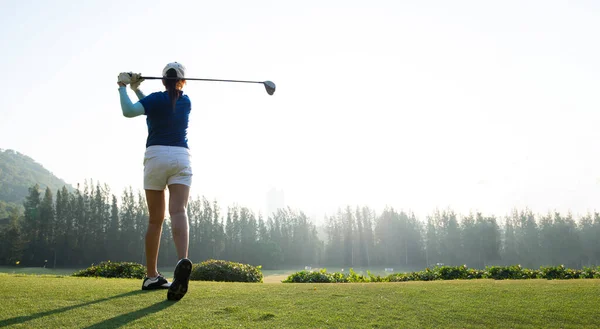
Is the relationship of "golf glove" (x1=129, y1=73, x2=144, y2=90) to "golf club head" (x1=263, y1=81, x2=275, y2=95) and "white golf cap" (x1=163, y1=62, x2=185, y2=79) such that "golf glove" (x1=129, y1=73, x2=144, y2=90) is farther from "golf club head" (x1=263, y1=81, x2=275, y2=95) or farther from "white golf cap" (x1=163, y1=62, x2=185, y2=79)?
"golf club head" (x1=263, y1=81, x2=275, y2=95)

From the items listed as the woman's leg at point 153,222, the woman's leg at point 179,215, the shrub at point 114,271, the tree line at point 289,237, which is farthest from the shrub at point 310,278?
the tree line at point 289,237

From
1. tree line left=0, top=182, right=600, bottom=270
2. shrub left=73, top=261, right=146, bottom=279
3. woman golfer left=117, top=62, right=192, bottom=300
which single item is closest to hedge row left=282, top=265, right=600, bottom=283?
shrub left=73, top=261, right=146, bottom=279

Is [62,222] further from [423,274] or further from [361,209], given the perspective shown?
[423,274]

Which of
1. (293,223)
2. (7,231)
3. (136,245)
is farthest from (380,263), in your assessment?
(7,231)

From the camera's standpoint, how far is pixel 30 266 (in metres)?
55.2

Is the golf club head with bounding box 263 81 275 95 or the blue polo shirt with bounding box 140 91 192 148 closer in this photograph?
the blue polo shirt with bounding box 140 91 192 148

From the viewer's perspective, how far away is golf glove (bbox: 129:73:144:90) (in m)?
4.35

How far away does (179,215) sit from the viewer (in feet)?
13.2

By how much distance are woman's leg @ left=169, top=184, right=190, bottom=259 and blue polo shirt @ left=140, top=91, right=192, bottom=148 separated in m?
0.46

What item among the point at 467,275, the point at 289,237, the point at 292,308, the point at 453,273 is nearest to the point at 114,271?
the point at 453,273

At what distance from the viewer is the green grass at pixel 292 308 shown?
3129mm

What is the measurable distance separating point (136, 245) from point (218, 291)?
61.9 meters

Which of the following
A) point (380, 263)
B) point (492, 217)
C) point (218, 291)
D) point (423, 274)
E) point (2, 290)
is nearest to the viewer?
point (2, 290)

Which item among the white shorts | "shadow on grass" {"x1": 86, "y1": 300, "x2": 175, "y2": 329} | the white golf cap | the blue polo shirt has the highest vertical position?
the white golf cap
